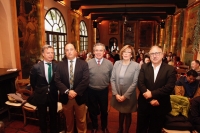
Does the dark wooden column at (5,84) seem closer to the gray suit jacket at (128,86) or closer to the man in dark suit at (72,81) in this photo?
the man in dark suit at (72,81)

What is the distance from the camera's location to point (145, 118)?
231 centimetres

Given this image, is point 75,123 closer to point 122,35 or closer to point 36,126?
point 36,126

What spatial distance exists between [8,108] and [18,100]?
1.08ft

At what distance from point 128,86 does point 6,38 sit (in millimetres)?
3499

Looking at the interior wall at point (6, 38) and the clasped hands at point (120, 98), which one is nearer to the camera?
the clasped hands at point (120, 98)

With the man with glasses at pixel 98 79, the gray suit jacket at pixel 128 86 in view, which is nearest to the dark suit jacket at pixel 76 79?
the man with glasses at pixel 98 79

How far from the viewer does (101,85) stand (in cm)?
252

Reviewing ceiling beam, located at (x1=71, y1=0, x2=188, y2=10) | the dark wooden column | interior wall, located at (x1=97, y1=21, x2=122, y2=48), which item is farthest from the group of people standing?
interior wall, located at (x1=97, y1=21, x2=122, y2=48)

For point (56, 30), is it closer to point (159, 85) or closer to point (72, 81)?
point (72, 81)

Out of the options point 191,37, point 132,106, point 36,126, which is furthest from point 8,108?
point 191,37

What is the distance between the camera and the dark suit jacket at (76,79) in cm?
233

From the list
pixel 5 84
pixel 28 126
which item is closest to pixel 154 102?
A: pixel 28 126

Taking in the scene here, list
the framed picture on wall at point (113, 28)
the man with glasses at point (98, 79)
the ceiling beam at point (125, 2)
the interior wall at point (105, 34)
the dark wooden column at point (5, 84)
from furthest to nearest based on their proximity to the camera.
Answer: the interior wall at point (105, 34)
the framed picture on wall at point (113, 28)
the ceiling beam at point (125, 2)
the dark wooden column at point (5, 84)
the man with glasses at point (98, 79)

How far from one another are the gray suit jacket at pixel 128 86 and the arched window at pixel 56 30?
14.8ft
